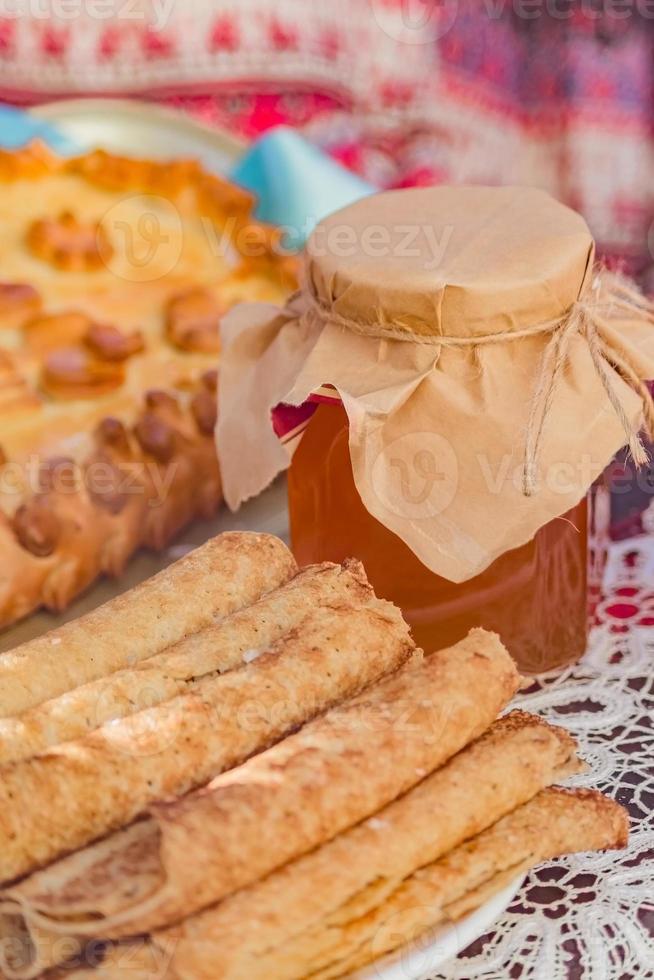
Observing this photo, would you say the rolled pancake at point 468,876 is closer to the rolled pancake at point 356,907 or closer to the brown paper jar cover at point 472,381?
the rolled pancake at point 356,907

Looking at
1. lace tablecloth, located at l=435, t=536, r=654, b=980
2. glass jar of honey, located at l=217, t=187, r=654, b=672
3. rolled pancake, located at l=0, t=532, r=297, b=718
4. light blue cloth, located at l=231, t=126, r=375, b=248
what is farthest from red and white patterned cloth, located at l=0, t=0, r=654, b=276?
lace tablecloth, located at l=435, t=536, r=654, b=980

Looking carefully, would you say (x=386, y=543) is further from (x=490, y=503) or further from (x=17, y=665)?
(x=17, y=665)

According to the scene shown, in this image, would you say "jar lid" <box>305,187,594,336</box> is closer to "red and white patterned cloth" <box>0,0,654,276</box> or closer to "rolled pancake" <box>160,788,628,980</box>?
"rolled pancake" <box>160,788,628,980</box>

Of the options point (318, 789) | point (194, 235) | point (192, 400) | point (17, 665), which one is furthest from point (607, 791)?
point (194, 235)

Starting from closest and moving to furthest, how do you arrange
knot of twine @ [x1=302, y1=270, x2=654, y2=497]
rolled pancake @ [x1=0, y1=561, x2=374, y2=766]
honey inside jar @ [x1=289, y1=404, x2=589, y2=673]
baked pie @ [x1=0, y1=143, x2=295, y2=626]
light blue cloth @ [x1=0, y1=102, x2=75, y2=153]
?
1. rolled pancake @ [x1=0, y1=561, x2=374, y2=766]
2. knot of twine @ [x1=302, y1=270, x2=654, y2=497]
3. honey inside jar @ [x1=289, y1=404, x2=589, y2=673]
4. baked pie @ [x1=0, y1=143, x2=295, y2=626]
5. light blue cloth @ [x1=0, y1=102, x2=75, y2=153]

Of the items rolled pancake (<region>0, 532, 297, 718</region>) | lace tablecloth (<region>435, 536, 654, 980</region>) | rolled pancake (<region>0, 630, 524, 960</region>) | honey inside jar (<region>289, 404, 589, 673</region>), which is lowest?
lace tablecloth (<region>435, 536, 654, 980</region>)

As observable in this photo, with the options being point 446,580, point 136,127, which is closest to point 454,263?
point 446,580

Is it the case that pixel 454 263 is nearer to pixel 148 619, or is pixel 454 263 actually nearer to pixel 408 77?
pixel 148 619
